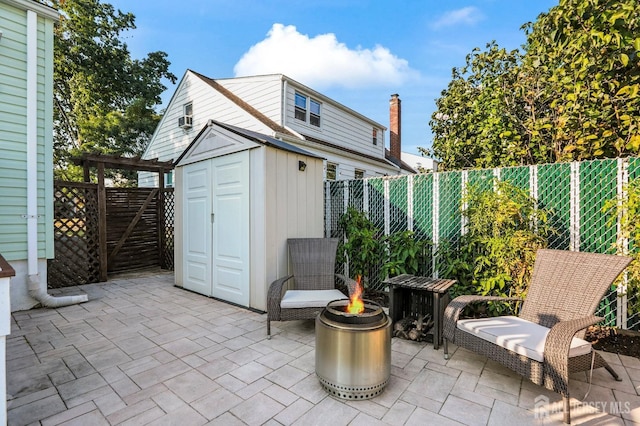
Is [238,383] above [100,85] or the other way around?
the other way around

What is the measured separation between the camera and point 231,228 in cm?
451

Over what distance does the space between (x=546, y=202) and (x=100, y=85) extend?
16028 mm

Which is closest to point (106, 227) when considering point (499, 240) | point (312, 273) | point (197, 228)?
point (197, 228)

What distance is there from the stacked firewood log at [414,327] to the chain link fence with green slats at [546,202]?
1.05 meters

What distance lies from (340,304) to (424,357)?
107 cm

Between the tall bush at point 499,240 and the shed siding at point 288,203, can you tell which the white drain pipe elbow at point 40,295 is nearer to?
the shed siding at point 288,203

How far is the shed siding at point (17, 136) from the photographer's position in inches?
168

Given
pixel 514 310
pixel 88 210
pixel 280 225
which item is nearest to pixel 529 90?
pixel 514 310

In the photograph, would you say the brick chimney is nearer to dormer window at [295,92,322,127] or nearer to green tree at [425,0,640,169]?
dormer window at [295,92,322,127]

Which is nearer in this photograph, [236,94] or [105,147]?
[236,94]

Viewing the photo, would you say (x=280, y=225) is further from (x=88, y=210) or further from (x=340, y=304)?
(x=88, y=210)

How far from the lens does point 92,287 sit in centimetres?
568

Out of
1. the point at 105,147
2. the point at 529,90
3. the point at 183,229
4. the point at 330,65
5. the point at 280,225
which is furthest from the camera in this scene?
the point at 105,147

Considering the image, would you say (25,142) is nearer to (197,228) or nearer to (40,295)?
(40,295)
